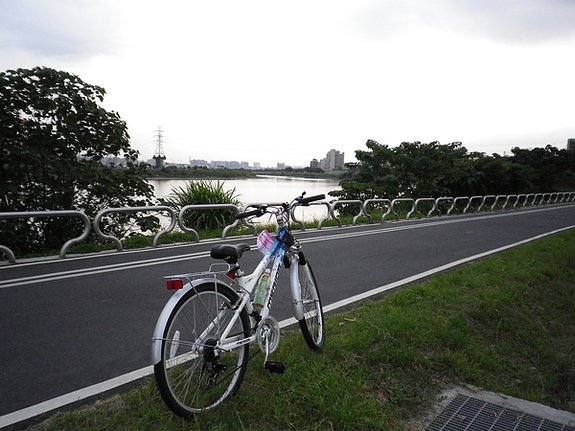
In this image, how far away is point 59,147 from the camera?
8492mm

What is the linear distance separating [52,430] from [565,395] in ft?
13.7

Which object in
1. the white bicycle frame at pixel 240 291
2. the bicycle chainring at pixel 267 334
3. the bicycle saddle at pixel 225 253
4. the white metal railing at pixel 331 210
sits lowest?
the white metal railing at pixel 331 210

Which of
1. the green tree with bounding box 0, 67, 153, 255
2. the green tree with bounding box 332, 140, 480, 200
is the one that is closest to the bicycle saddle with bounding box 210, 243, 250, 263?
the green tree with bounding box 0, 67, 153, 255

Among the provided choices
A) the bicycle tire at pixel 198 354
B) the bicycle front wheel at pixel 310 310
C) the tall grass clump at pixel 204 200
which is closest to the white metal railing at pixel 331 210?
the tall grass clump at pixel 204 200

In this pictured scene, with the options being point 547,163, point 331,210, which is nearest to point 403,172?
point 331,210

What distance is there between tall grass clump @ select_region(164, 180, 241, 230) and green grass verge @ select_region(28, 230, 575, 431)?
6735mm

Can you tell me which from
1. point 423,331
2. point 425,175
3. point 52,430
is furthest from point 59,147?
point 425,175

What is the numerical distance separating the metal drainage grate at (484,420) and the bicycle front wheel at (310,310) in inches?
43.1

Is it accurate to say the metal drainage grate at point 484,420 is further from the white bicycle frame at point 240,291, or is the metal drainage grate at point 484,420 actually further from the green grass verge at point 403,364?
the white bicycle frame at point 240,291

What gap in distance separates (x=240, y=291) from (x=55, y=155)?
7.30m

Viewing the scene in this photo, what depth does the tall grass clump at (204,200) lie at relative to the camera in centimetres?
1125

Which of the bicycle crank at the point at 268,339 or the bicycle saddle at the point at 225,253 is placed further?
the bicycle crank at the point at 268,339

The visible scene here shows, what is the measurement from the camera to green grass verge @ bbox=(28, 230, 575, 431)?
2584 millimetres

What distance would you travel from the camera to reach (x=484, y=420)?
286cm
